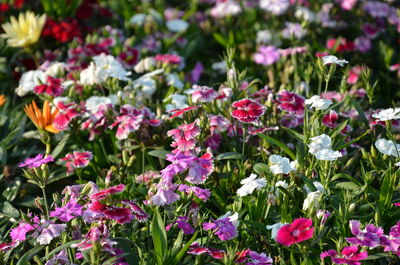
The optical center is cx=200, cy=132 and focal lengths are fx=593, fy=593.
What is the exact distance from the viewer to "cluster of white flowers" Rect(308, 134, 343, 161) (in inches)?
82.1

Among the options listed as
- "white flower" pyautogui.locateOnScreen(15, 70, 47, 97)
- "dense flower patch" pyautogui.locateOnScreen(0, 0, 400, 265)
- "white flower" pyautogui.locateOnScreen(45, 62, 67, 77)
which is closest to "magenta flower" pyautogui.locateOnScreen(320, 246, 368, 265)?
"dense flower patch" pyautogui.locateOnScreen(0, 0, 400, 265)

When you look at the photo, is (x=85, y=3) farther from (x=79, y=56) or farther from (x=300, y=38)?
(x=300, y=38)

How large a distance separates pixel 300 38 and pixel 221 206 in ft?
6.83

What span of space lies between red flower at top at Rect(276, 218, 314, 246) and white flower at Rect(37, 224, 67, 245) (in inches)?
28.0

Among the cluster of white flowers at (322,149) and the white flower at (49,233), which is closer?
the white flower at (49,233)

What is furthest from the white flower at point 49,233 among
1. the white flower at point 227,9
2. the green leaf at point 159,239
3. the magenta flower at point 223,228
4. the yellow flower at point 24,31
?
the white flower at point 227,9

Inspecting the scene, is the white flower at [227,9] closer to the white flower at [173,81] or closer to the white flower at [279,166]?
the white flower at [173,81]

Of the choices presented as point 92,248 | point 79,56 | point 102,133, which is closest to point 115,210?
point 92,248

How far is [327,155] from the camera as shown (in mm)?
2105

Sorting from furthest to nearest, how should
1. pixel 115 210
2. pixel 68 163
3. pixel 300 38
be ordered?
pixel 300 38, pixel 68 163, pixel 115 210

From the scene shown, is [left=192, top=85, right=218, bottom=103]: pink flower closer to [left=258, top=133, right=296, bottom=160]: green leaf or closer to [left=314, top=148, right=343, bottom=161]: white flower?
[left=258, top=133, right=296, bottom=160]: green leaf

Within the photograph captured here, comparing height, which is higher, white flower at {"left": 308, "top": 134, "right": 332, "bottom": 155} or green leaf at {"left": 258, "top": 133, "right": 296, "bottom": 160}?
white flower at {"left": 308, "top": 134, "right": 332, "bottom": 155}

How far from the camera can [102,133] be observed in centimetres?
299

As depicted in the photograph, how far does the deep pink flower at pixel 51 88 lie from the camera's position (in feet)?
9.57
